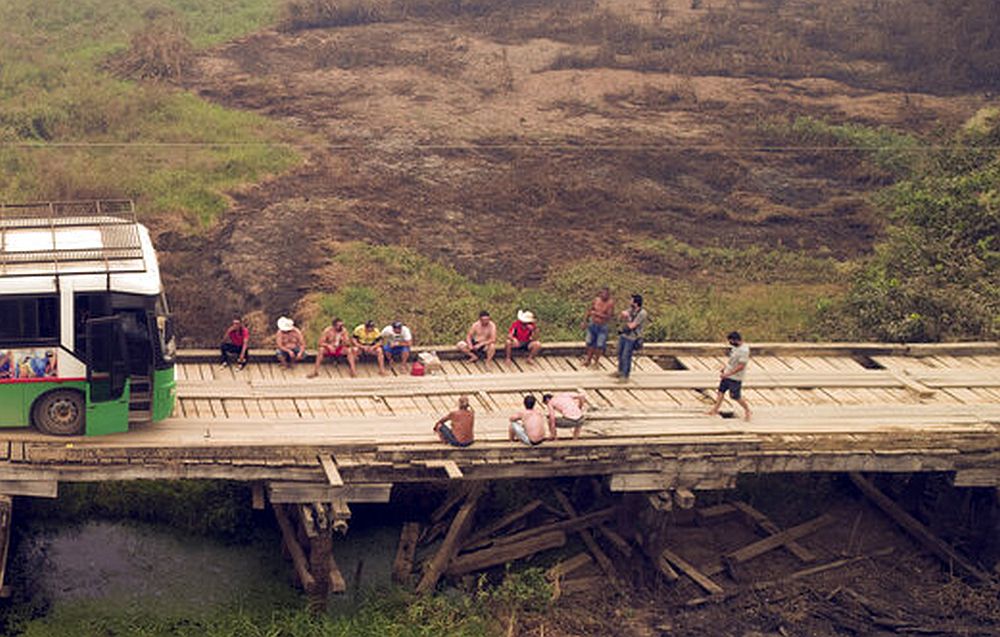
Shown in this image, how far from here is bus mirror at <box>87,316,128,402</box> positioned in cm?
1638

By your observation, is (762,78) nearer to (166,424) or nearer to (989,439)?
(989,439)

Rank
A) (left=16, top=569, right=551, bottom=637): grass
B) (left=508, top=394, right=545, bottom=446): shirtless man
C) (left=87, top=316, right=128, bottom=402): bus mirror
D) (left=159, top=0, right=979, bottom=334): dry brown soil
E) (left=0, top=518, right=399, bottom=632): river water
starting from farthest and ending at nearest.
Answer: (left=159, top=0, right=979, bottom=334): dry brown soil < (left=0, top=518, right=399, bottom=632): river water < (left=508, top=394, right=545, bottom=446): shirtless man < (left=16, top=569, right=551, bottom=637): grass < (left=87, top=316, right=128, bottom=402): bus mirror

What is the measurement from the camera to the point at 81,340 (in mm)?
16500

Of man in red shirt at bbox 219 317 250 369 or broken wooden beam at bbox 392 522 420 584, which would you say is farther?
man in red shirt at bbox 219 317 250 369

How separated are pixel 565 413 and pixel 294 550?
427cm

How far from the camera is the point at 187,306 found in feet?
92.1

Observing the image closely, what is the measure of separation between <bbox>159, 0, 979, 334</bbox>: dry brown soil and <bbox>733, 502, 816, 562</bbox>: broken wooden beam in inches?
432

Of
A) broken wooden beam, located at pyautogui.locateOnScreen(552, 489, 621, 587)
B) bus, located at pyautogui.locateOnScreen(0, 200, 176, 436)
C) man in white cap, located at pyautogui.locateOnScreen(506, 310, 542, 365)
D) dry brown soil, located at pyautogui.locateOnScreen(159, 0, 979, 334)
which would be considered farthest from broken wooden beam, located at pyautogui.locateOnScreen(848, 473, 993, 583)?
dry brown soil, located at pyautogui.locateOnScreen(159, 0, 979, 334)

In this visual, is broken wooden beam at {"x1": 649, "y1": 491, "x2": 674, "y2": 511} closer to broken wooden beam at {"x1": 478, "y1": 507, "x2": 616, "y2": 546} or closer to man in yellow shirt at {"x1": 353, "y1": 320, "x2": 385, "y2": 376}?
broken wooden beam at {"x1": 478, "y1": 507, "x2": 616, "y2": 546}

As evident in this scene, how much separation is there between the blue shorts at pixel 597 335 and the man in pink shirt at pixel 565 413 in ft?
7.73

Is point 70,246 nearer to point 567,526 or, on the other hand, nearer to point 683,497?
point 567,526

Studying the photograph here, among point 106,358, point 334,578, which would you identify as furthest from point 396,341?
point 106,358

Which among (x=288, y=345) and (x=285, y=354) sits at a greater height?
(x=288, y=345)

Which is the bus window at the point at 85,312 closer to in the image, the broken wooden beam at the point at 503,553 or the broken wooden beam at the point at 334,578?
the broken wooden beam at the point at 334,578
